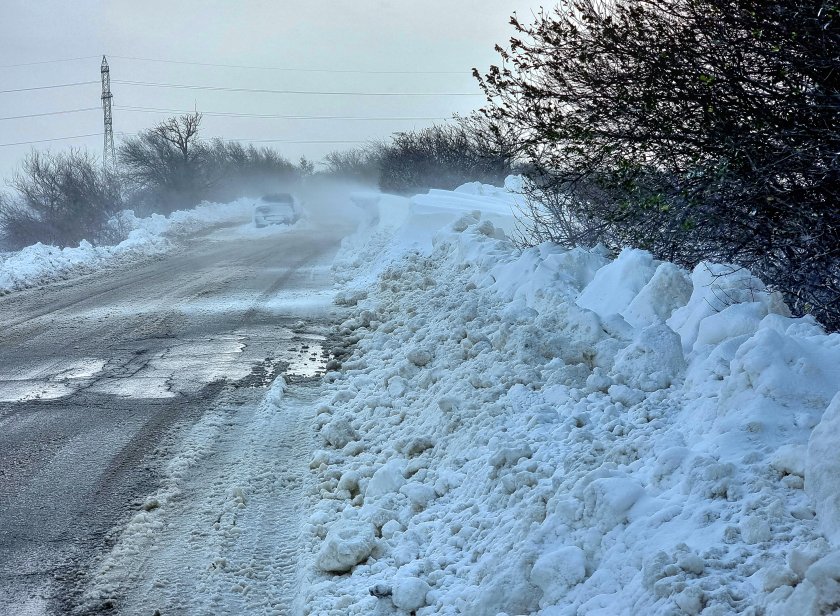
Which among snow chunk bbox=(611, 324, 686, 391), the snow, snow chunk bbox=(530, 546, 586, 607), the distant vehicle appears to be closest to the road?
the snow

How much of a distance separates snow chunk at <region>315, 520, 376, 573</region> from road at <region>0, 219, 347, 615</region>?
1.15 metres

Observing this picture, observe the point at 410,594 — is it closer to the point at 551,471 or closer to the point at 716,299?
the point at 551,471

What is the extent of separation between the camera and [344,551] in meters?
4.07

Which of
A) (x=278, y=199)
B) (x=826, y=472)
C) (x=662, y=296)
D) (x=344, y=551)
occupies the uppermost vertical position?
(x=278, y=199)

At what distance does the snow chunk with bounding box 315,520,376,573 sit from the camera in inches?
160

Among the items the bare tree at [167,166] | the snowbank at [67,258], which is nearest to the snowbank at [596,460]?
the snowbank at [67,258]

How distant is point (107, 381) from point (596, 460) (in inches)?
213

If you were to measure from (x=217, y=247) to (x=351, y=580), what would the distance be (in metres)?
21.6

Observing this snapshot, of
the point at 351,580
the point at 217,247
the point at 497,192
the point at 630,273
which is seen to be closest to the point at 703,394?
the point at 351,580

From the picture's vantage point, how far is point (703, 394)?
13.4ft

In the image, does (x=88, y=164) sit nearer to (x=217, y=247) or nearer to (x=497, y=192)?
(x=217, y=247)

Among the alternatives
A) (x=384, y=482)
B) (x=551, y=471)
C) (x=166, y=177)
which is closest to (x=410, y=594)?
(x=551, y=471)

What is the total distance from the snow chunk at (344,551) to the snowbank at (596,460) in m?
0.01

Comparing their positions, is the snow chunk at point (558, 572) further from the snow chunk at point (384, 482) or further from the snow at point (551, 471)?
the snow chunk at point (384, 482)
